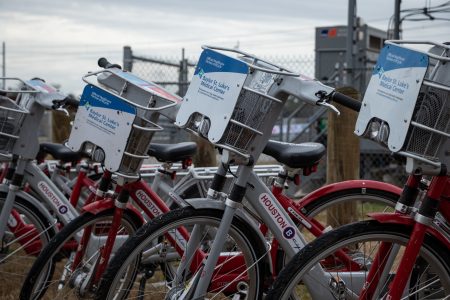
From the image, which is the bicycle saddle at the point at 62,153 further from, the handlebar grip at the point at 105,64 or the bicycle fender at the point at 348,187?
the bicycle fender at the point at 348,187

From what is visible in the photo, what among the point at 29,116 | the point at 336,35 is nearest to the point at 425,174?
the point at 29,116

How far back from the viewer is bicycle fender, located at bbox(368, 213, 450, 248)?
294cm

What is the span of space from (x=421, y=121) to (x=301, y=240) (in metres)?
1.04

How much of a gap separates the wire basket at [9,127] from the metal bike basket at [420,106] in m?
2.62

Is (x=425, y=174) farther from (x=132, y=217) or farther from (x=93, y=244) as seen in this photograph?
(x=93, y=244)

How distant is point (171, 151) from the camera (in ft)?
16.1

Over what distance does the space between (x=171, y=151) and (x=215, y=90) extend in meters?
1.60

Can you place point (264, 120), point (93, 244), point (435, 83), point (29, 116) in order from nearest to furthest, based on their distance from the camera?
point (435, 83)
point (264, 120)
point (93, 244)
point (29, 116)

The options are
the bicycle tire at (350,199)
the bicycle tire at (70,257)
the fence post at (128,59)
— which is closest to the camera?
the bicycle tire at (70,257)

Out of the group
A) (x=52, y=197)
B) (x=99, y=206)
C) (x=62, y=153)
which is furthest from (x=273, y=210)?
(x=62, y=153)

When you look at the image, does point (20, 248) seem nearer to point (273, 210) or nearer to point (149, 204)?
point (149, 204)

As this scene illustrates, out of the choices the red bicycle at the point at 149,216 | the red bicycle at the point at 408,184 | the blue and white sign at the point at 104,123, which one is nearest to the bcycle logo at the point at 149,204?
the red bicycle at the point at 149,216

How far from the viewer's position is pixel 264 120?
339 cm

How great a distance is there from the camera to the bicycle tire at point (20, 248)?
4.93 m
